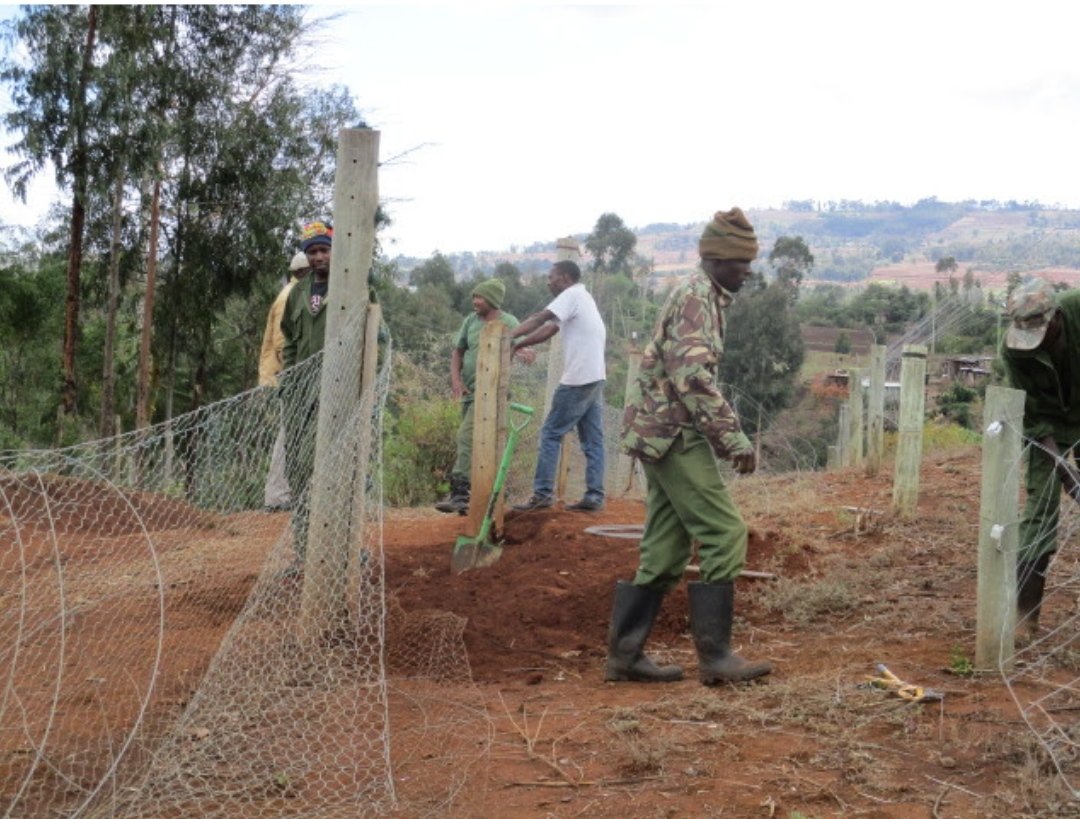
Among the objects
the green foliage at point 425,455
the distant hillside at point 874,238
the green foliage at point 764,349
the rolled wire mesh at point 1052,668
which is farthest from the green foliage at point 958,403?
the distant hillside at point 874,238

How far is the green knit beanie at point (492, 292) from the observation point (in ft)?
28.2

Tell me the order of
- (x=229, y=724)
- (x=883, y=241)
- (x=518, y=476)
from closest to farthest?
(x=229, y=724), (x=518, y=476), (x=883, y=241)

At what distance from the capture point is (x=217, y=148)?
2080 centimetres

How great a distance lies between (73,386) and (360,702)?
1488 centimetres

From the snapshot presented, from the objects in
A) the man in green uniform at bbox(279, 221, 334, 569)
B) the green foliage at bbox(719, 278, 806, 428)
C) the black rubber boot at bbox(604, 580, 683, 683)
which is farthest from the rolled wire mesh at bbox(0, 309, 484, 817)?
the green foliage at bbox(719, 278, 806, 428)

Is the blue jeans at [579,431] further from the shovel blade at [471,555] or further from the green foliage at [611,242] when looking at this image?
the green foliage at [611,242]

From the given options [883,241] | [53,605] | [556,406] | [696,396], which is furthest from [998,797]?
[883,241]

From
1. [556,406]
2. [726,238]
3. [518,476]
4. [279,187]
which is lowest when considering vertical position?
[518,476]

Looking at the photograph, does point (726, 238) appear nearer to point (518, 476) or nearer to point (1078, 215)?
point (518, 476)

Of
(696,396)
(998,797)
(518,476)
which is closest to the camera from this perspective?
(998,797)

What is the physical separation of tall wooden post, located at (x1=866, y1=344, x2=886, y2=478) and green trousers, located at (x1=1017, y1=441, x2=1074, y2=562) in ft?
20.7

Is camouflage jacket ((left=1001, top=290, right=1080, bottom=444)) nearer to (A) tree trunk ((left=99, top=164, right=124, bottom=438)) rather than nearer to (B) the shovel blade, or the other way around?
(B) the shovel blade

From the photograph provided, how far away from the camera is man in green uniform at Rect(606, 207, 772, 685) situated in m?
4.75

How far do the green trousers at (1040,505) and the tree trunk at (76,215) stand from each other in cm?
1488
